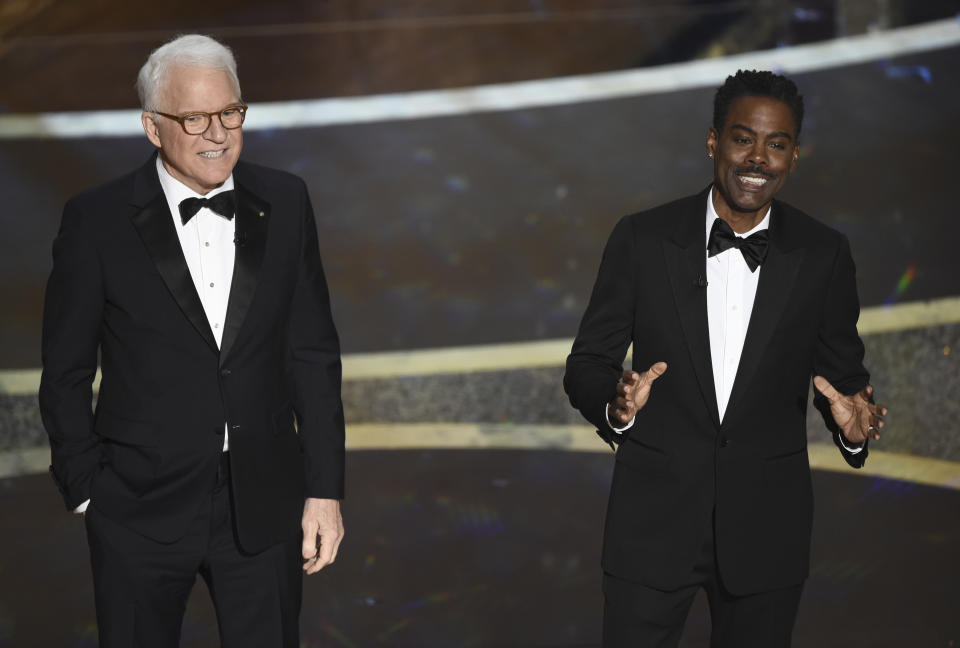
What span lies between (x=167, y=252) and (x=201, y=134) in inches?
8.7

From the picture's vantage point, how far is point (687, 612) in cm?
231

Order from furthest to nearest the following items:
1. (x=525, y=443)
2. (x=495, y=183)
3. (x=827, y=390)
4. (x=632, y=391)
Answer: (x=495, y=183), (x=525, y=443), (x=827, y=390), (x=632, y=391)

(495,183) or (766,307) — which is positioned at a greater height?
(766,307)

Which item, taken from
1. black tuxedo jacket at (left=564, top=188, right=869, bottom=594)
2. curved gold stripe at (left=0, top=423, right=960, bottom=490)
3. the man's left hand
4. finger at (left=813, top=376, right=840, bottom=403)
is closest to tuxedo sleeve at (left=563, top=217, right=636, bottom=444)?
black tuxedo jacket at (left=564, top=188, right=869, bottom=594)

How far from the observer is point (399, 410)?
467 cm

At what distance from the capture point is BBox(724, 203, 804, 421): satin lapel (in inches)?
88.3

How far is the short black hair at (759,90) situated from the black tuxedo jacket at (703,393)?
21 cm

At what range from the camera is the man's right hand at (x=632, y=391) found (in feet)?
6.96

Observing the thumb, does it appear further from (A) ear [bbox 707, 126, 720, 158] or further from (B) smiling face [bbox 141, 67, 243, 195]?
(A) ear [bbox 707, 126, 720, 158]

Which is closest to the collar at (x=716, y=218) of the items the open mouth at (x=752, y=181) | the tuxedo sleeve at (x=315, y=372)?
the open mouth at (x=752, y=181)

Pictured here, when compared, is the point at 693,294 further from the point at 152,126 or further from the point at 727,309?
the point at 152,126

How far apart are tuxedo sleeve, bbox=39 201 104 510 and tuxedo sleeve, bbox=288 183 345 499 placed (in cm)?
37

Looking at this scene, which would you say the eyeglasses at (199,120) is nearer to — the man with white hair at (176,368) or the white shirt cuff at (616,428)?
the man with white hair at (176,368)

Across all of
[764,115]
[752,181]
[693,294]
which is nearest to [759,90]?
[764,115]
